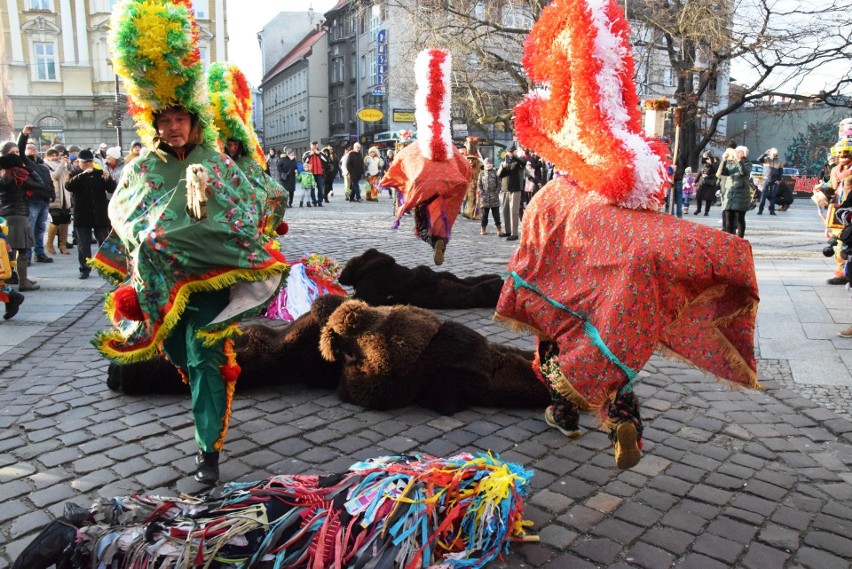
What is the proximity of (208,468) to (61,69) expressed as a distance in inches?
1754

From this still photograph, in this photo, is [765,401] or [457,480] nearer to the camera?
[457,480]

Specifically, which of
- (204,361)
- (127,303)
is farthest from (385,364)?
(127,303)

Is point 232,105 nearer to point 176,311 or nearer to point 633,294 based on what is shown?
point 176,311

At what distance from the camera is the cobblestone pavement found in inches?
108

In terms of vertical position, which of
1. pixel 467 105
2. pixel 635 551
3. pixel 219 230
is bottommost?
pixel 635 551

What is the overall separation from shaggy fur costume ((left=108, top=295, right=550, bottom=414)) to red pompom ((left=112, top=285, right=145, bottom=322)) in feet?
4.68

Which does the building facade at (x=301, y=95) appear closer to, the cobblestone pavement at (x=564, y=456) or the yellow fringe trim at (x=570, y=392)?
the cobblestone pavement at (x=564, y=456)

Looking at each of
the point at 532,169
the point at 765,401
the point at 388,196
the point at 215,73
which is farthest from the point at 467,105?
the point at 765,401

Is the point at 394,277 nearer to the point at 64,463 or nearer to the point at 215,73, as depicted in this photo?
the point at 215,73

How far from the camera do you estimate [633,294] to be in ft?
9.11

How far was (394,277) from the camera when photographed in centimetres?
653

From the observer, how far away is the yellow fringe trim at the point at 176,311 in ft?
9.62

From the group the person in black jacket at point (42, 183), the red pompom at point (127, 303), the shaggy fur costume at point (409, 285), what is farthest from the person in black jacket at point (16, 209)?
the red pompom at point (127, 303)

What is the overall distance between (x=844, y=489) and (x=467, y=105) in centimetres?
2274
